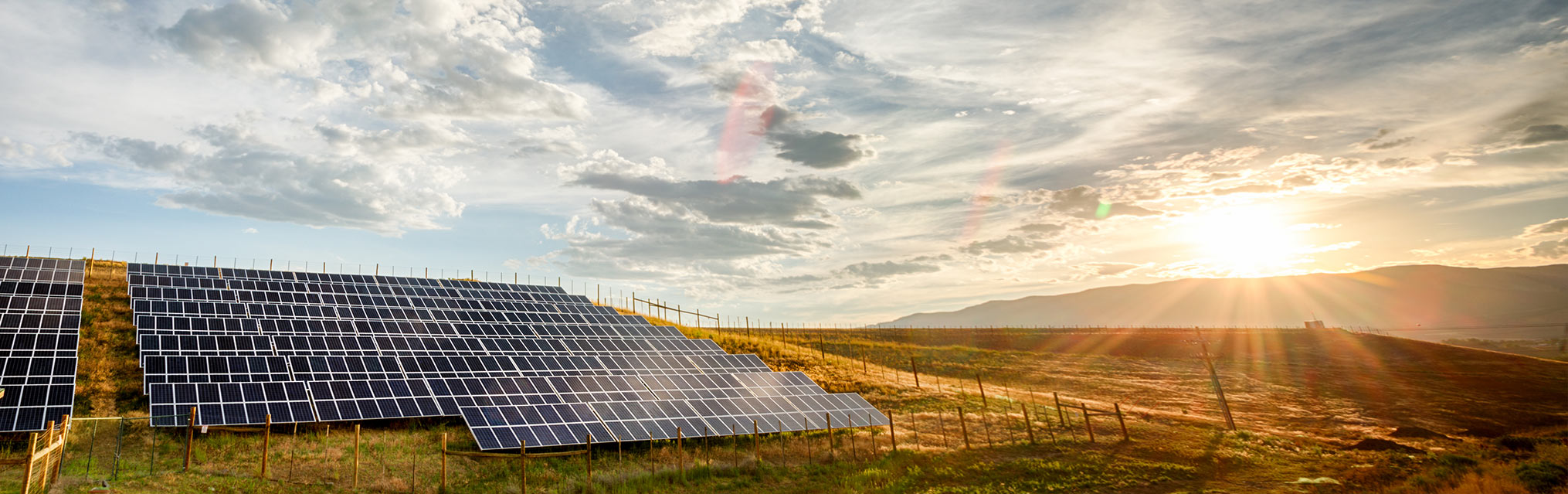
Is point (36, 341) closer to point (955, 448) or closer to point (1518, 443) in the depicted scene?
point (955, 448)

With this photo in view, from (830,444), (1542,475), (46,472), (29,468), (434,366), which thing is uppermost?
(434,366)

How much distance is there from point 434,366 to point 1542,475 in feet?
169

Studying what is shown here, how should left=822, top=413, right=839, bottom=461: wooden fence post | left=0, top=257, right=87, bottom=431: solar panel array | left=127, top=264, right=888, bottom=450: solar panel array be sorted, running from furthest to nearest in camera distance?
left=822, top=413, right=839, bottom=461: wooden fence post < left=127, top=264, right=888, bottom=450: solar panel array < left=0, top=257, right=87, bottom=431: solar panel array

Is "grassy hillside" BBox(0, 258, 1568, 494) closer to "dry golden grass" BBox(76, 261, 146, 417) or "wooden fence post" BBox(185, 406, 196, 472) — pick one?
"dry golden grass" BBox(76, 261, 146, 417)

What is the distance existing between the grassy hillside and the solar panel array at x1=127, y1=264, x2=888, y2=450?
1166 mm

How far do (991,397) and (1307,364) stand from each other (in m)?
50.8

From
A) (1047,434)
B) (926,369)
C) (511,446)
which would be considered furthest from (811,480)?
(926,369)

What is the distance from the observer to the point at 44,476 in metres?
18.5

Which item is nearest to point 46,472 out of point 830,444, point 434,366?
point 434,366

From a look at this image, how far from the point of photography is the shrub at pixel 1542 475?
2870 centimetres

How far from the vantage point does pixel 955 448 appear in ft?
127

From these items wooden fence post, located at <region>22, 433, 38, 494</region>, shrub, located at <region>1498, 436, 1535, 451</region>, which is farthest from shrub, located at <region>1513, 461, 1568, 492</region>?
wooden fence post, located at <region>22, 433, 38, 494</region>

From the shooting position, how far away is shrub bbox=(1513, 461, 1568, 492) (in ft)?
94.2

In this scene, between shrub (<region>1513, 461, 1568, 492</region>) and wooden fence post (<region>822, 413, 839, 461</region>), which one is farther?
wooden fence post (<region>822, 413, 839, 461</region>)
